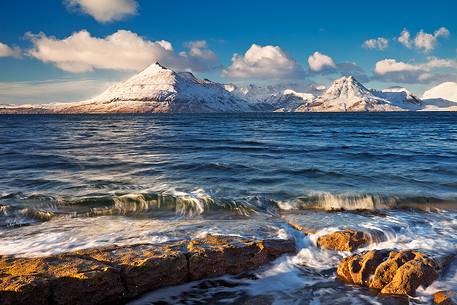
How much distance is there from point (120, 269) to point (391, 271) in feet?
18.9

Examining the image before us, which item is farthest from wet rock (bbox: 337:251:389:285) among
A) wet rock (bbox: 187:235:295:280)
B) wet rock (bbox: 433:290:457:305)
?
wet rock (bbox: 187:235:295:280)

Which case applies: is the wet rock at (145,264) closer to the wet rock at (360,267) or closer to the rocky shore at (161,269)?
the rocky shore at (161,269)

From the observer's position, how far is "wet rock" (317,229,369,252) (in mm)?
10078

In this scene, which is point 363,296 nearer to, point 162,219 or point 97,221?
point 162,219

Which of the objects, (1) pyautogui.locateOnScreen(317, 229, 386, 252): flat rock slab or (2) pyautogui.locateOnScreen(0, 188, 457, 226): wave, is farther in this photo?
(2) pyautogui.locateOnScreen(0, 188, 457, 226): wave

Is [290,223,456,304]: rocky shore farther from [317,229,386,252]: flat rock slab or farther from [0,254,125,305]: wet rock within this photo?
[0,254,125,305]: wet rock

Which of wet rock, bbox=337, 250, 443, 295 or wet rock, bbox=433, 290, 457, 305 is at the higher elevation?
wet rock, bbox=337, 250, 443, 295

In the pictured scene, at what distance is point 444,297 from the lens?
749 cm

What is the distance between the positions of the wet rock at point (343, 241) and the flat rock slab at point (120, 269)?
1.18 metres

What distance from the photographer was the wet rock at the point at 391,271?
25.8 ft

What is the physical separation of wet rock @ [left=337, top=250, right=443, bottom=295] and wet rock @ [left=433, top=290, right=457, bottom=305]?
1.24 feet

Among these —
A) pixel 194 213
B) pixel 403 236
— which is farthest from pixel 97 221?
pixel 403 236

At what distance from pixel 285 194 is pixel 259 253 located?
7.74 m

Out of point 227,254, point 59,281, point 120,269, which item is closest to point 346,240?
point 227,254
